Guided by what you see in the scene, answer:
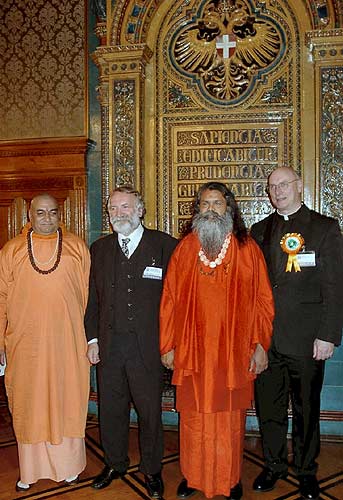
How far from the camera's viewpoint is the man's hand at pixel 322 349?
2828 mm

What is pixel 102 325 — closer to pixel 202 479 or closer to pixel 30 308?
pixel 30 308

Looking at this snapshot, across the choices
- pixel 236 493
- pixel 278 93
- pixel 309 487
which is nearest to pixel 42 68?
pixel 278 93

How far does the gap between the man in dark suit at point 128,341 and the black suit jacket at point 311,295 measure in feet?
2.35

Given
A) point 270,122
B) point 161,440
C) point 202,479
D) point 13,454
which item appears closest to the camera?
point 202,479

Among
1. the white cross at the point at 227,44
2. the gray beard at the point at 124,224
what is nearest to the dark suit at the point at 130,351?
the gray beard at the point at 124,224

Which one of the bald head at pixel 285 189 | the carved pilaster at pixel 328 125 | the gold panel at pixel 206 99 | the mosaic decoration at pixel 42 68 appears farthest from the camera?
the mosaic decoration at pixel 42 68

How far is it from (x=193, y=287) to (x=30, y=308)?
99cm

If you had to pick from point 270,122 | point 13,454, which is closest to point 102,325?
point 13,454

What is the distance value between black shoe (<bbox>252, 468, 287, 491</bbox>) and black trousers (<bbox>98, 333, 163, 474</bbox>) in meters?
0.59

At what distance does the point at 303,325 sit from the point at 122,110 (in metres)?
2.25

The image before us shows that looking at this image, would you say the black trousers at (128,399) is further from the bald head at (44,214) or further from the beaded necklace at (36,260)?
the bald head at (44,214)

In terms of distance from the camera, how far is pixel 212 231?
2.79 meters

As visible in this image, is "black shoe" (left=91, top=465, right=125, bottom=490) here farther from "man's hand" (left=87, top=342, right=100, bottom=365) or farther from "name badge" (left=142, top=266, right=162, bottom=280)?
"name badge" (left=142, top=266, right=162, bottom=280)

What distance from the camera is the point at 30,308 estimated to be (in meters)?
3.00
